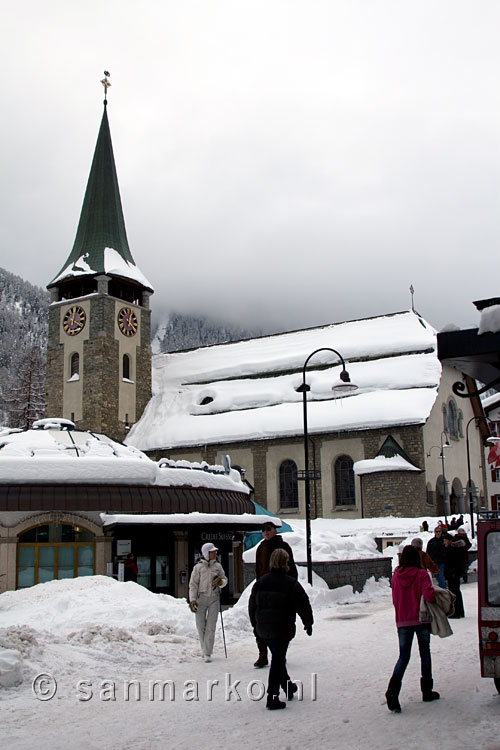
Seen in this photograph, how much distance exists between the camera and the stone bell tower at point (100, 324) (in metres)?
55.5

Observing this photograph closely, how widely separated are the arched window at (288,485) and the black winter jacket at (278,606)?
40.5m

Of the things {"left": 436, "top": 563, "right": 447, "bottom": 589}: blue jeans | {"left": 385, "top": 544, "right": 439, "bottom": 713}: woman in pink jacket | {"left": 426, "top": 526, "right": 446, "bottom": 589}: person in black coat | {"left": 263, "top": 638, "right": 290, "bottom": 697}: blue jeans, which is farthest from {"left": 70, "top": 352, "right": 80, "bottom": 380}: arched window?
{"left": 385, "top": 544, "right": 439, "bottom": 713}: woman in pink jacket

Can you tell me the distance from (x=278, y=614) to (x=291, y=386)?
150ft

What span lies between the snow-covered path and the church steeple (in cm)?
4820

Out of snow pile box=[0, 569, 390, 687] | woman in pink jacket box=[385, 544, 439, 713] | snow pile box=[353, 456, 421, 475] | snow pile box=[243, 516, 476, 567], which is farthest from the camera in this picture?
snow pile box=[353, 456, 421, 475]

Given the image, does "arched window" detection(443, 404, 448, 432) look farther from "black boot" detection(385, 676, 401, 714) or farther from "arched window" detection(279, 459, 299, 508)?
"black boot" detection(385, 676, 401, 714)

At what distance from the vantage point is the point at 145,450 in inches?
2115

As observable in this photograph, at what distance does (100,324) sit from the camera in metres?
55.7

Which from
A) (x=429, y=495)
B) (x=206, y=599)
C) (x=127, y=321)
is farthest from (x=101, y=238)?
(x=206, y=599)

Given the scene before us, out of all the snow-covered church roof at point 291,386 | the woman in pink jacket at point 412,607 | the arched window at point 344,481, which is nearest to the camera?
the woman in pink jacket at point 412,607

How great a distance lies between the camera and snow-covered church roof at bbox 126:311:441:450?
48344mm

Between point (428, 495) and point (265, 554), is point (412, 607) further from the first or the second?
point (428, 495)

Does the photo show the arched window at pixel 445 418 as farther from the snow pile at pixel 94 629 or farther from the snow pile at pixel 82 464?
the snow pile at pixel 94 629

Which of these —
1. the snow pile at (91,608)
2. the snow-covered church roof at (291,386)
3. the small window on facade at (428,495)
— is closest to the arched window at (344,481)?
the snow-covered church roof at (291,386)
